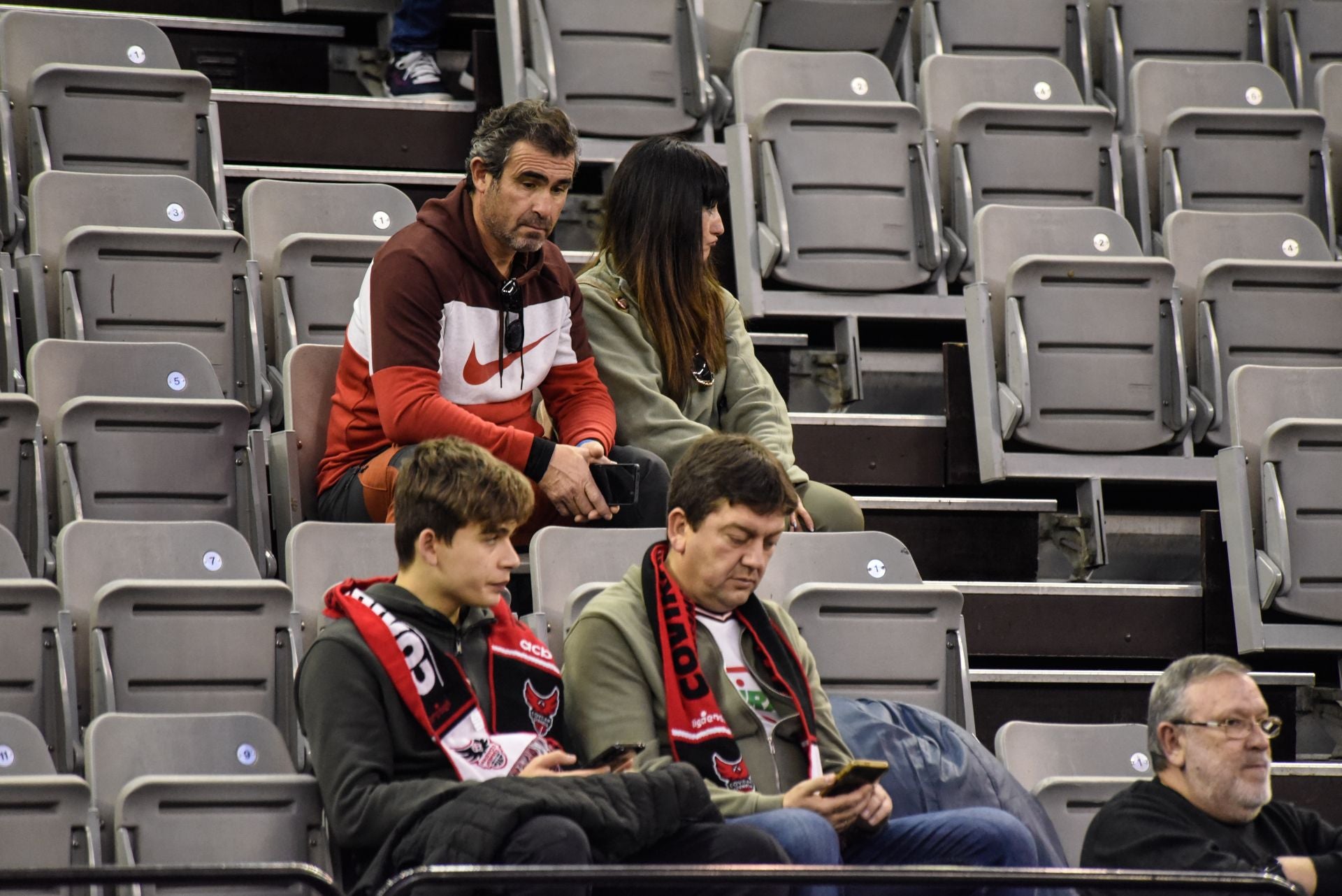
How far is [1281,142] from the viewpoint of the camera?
4.85m

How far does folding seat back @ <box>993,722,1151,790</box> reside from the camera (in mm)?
3146

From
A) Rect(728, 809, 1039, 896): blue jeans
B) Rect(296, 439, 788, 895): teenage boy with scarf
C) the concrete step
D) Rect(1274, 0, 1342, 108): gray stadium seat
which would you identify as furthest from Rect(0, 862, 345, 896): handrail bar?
Rect(1274, 0, 1342, 108): gray stadium seat

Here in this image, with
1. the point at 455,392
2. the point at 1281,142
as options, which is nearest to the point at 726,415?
the point at 455,392

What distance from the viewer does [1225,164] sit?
15.9 feet

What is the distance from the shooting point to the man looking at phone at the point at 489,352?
3219 millimetres

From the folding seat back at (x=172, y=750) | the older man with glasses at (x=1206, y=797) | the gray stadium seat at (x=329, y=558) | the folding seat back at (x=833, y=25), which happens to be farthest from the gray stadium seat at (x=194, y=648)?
the folding seat back at (x=833, y=25)

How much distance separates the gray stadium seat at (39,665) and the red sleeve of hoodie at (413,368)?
599mm

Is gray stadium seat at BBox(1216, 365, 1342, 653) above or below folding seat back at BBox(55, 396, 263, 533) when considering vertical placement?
below

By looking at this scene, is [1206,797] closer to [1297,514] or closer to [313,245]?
[1297,514]

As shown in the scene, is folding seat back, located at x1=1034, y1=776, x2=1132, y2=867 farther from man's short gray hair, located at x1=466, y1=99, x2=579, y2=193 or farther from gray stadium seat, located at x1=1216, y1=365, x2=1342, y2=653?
man's short gray hair, located at x1=466, y1=99, x2=579, y2=193

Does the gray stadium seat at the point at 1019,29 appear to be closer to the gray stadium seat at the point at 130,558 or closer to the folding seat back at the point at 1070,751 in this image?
the folding seat back at the point at 1070,751

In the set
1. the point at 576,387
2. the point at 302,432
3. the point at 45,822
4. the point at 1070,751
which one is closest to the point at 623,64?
the point at 576,387

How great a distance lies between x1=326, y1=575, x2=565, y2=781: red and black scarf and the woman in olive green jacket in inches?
37.6

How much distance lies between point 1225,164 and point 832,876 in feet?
10.8
